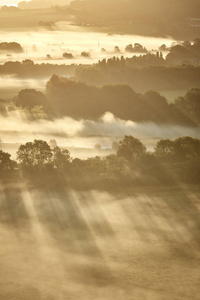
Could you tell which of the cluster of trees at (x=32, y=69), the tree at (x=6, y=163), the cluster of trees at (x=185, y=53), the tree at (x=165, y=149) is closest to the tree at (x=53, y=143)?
the tree at (x=6, y=163)

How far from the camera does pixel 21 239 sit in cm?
3875

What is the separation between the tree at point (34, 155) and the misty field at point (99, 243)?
4.25 meters

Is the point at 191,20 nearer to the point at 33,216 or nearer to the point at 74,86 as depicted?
the point at 74,86

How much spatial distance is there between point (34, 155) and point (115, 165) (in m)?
8.00

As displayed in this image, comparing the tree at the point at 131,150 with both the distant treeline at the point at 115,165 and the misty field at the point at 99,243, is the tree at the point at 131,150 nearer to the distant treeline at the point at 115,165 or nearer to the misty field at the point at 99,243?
the distant treeline at the point at 115,165

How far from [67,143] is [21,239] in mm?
28063

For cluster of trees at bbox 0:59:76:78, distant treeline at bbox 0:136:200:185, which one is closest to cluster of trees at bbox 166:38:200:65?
A: cluster of trees at bbox 0:59:76:78

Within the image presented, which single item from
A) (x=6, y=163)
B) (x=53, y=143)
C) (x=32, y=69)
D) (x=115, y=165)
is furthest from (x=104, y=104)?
(x=6, y=163)

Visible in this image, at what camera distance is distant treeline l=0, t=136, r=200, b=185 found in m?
48.7

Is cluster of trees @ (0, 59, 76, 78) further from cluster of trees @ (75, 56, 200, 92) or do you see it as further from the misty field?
the misty field

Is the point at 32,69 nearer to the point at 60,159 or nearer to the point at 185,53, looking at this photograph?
the point at 185,53

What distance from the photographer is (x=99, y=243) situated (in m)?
38.4

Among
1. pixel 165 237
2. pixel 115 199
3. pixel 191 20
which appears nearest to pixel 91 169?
pixel 115 199

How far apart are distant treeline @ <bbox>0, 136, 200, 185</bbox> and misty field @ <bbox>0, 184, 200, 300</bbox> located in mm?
2066
